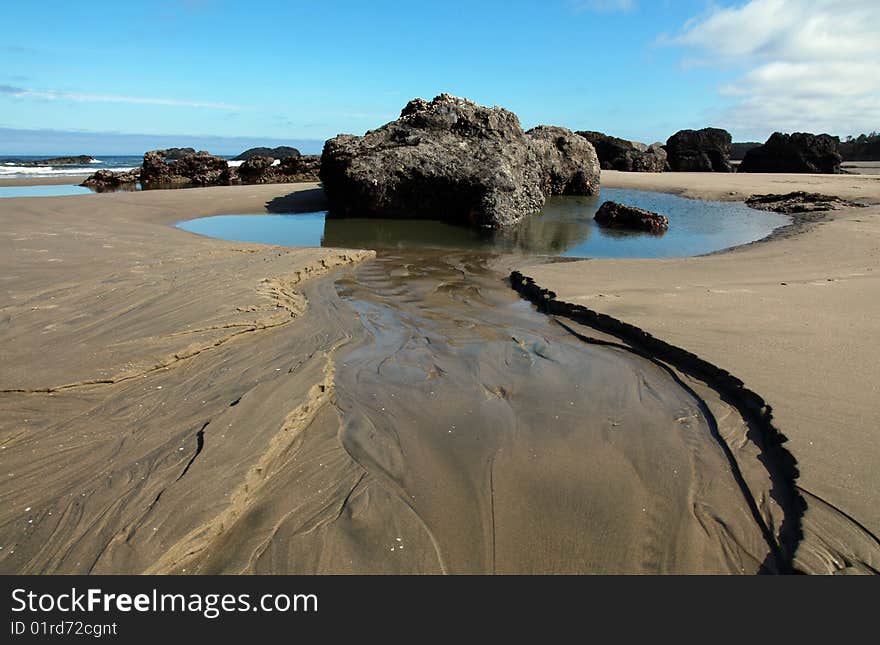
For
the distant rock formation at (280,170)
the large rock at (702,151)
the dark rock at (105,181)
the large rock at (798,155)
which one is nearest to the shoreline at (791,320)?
the distant rock formation at (280,170)

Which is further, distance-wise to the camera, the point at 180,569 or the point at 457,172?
the point at 457,172

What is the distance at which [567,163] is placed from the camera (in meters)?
17.4

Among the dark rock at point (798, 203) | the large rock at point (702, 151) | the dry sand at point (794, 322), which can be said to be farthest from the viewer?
the large rock at point (702, 151)

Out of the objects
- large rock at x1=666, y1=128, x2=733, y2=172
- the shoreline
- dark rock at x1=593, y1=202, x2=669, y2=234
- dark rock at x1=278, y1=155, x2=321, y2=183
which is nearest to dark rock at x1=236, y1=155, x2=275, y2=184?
dark rock at x1=278, y1=155, x2=321, y2=183

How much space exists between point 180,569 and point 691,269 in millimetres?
6504

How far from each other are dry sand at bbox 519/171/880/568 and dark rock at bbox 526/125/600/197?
8992 millimetres

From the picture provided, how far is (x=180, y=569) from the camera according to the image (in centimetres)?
209

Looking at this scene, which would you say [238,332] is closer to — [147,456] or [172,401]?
[172,401]

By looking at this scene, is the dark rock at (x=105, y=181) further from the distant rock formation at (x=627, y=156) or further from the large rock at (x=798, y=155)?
the large rock at (x=798, y=155)

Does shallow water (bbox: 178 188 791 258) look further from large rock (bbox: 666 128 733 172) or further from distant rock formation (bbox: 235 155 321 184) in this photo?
large rock (bbox: 666 128 733 172)

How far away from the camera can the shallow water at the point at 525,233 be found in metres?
9.31

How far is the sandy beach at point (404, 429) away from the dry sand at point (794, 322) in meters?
0.02
